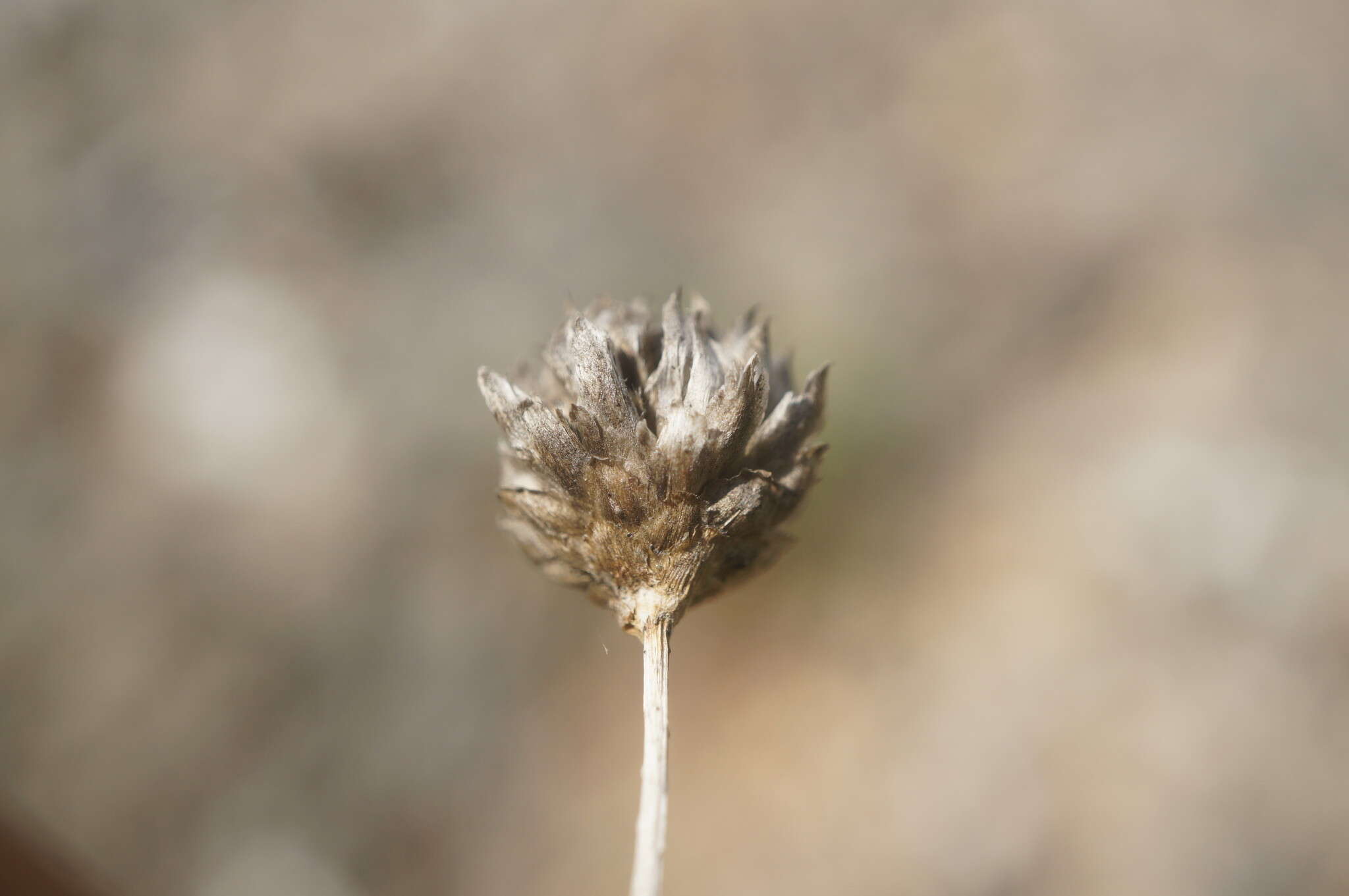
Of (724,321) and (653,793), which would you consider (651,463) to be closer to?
(653,793)

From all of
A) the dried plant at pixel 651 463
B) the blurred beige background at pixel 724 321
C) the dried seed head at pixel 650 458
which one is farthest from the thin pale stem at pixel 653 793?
the blurred beige background at pixel 724 321

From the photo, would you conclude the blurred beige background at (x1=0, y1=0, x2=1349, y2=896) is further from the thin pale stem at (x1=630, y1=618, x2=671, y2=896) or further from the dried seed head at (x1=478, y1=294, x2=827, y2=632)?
the thin pale stem at (x1=630, y1=618, x2=671, y2=896)

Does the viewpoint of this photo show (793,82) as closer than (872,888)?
No

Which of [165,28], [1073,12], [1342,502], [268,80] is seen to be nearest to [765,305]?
[1073,12]

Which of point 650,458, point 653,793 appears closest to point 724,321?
point 650,458

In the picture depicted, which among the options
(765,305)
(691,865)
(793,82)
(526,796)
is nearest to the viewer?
(691,865)

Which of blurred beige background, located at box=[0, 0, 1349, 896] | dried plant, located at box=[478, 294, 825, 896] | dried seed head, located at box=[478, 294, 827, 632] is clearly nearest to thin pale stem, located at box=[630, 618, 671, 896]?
dried plant, located at box=[478, 294, 825, 896]

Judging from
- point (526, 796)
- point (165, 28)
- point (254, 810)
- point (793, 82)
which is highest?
point (793, 82)

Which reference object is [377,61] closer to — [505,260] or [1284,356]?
[505,260]
